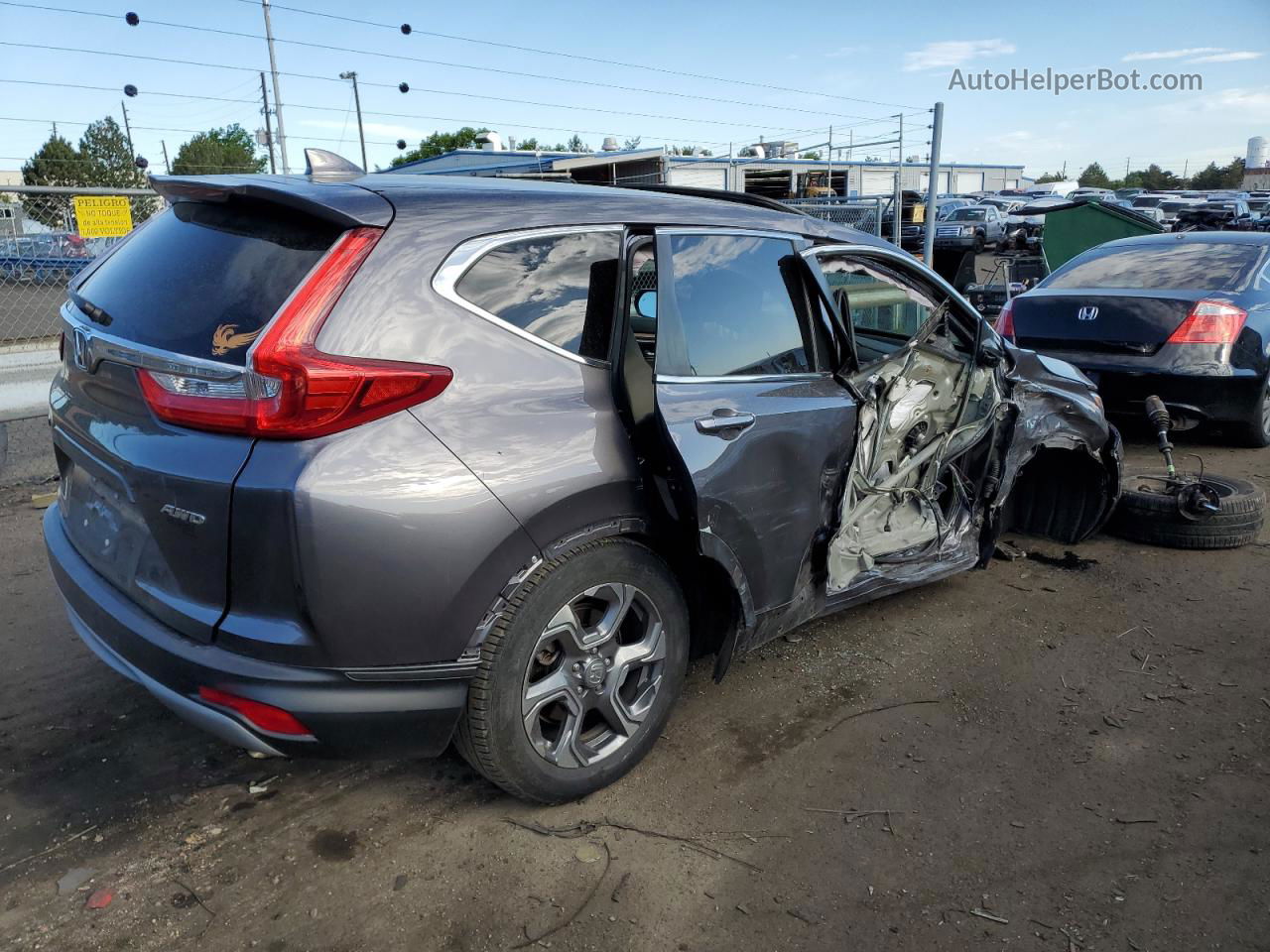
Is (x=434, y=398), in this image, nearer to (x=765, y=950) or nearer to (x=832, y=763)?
(x=765, y=950)

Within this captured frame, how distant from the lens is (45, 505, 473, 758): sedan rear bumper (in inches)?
88.5

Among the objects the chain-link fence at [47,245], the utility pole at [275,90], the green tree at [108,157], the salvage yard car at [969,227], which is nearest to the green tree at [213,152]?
the green tree at [108,157]

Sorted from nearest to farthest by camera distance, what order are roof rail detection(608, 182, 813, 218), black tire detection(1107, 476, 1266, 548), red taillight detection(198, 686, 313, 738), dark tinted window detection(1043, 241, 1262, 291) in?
red taillight detection(198, 686, 313, 738) < roof rail detection(608, 182, 813, 218) < black tire detection(1107, 476, 1266, 548) < dark tinted window detection(1043, 241, 1262, 291)

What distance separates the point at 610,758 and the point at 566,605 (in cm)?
58

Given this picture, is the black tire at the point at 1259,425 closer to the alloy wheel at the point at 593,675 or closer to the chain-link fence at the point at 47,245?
the alloy wheel at the point at 593,675

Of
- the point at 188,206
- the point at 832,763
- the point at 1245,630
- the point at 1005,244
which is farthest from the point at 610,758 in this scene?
the point at 1005,244

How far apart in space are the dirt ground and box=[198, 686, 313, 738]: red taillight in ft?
1.61

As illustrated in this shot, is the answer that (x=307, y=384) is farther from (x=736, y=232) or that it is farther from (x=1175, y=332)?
(x=1175, y=332)

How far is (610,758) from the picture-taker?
2848mm

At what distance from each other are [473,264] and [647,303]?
2.17 feet

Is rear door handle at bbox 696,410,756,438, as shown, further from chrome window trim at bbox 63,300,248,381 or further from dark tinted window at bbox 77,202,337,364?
chrome window trim at bbox 63,300,248,381

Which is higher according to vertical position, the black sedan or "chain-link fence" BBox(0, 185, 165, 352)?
"chain-link fence" BBox(0, 185, 165, 352)

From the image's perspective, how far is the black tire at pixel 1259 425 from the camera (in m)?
6.82

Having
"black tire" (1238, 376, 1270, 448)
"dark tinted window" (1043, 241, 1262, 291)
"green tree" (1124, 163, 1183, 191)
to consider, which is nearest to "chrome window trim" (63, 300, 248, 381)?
"dark tinted window" (1043, 241, 1262, 291)
